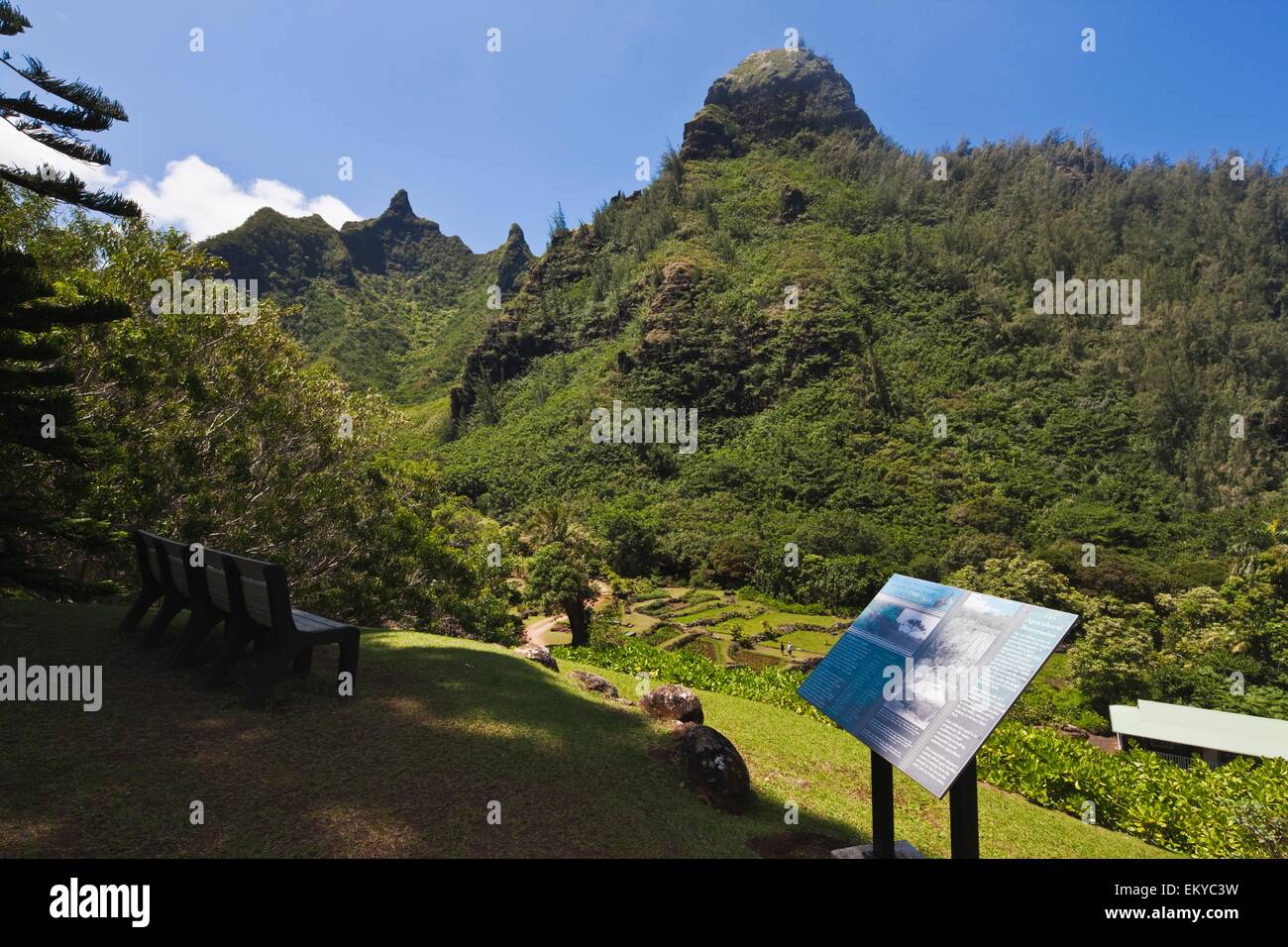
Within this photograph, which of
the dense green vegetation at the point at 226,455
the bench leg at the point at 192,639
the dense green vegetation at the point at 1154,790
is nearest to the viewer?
the bench leg at the point at 192,639

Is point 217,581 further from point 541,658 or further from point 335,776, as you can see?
point 541,658

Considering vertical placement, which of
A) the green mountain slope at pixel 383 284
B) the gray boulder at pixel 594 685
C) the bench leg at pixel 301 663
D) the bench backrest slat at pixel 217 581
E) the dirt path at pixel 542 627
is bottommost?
the dirt path at pixel 542 627

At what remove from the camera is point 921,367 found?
77.8m

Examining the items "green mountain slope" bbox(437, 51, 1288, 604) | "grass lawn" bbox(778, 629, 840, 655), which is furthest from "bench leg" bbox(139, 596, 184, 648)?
"green mountain slope" bbox(437, 51, 1288, 604)

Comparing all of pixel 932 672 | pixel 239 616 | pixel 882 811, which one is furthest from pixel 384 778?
pixel 932 672

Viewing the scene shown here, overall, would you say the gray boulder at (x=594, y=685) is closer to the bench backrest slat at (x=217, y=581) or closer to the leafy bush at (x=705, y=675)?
the leafy bush at (x=705, y=675)

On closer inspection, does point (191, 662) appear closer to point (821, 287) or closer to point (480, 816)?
point (480, 816)

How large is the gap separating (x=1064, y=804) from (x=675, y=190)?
11567 cm

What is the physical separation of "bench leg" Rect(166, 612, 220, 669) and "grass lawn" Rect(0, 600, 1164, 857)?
160mm

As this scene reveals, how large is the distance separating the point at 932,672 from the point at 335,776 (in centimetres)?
420

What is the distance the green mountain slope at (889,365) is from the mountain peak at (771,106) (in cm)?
59

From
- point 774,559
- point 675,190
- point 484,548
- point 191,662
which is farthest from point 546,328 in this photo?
point 191,662

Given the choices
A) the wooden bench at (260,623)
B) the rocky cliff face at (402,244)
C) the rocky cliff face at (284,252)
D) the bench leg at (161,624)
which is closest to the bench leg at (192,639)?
the wooden bench at (260,623)

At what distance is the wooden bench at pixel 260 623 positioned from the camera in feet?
16.8
